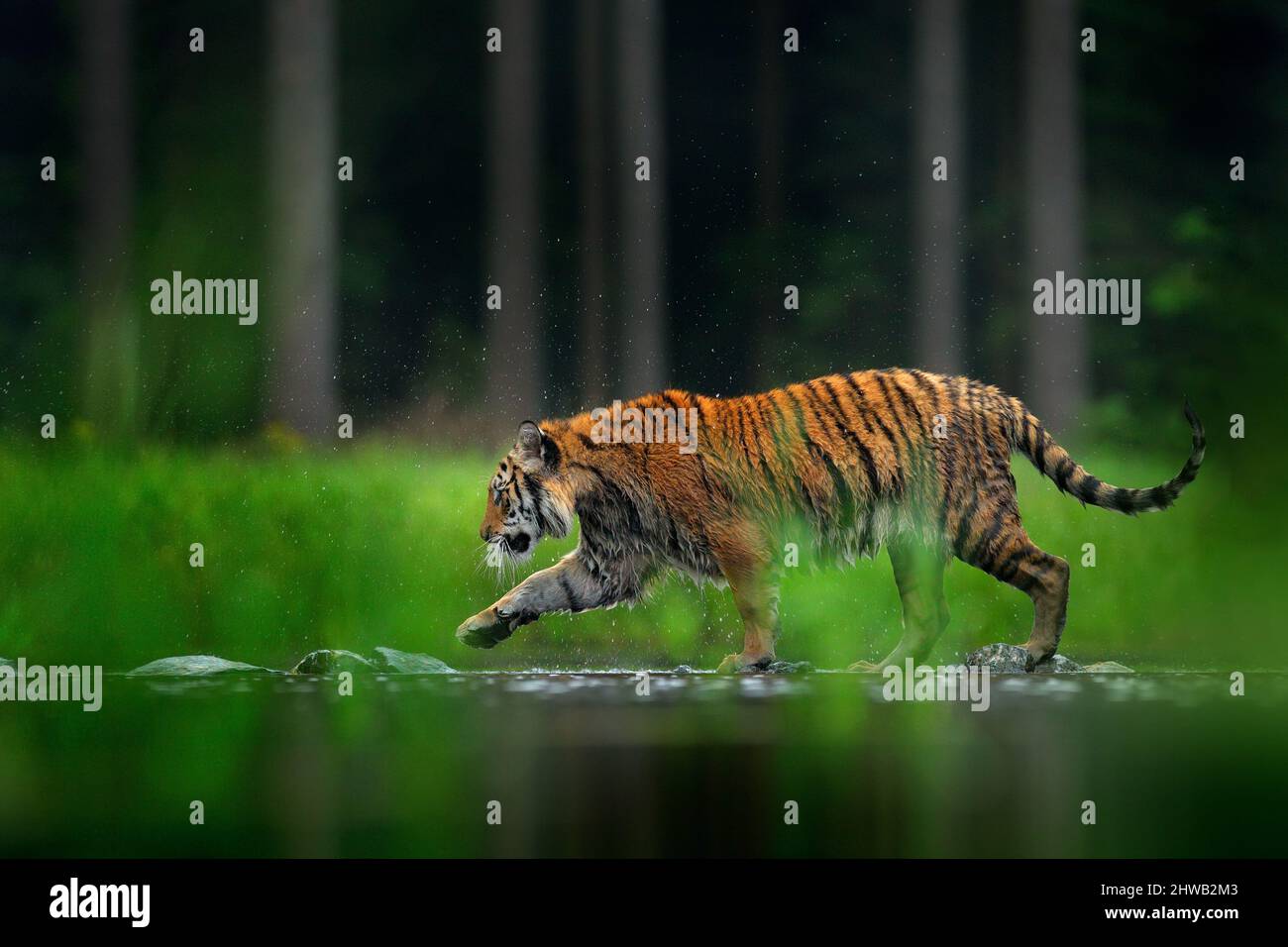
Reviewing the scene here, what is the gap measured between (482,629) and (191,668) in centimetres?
178

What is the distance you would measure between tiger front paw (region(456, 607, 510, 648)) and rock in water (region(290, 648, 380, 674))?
0.63m

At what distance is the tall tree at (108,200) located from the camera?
426 inches

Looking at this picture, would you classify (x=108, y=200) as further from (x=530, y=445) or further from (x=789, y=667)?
(x=789, y=667)

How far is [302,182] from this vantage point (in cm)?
1191

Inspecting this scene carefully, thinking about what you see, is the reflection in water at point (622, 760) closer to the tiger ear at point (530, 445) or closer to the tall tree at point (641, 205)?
the tiger ear at point (530, 445)

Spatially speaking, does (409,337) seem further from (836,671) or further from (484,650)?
(836,671)

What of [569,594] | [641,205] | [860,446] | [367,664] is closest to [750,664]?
[569,594]

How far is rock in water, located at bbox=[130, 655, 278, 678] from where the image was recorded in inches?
329

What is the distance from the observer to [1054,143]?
1248 cm

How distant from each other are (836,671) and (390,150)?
27.5 feet

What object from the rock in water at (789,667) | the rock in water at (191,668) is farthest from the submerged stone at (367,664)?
the rock in water at (789,667)

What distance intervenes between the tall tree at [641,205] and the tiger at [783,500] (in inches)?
159

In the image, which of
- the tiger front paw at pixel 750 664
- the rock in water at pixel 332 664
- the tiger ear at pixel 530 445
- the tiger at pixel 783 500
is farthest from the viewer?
the rock in water at pixel 332 664

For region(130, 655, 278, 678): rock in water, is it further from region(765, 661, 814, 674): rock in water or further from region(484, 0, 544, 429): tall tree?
region(484, 0, 544, 429): tall tree
